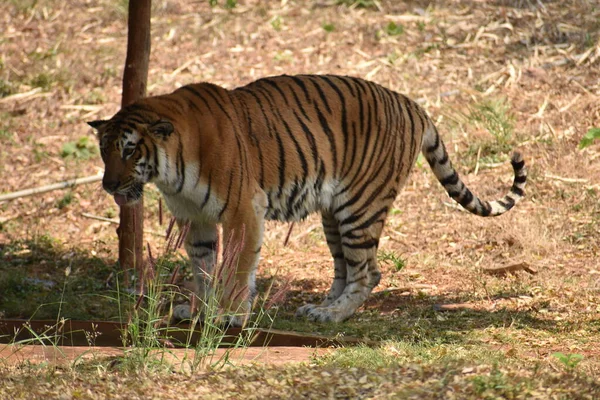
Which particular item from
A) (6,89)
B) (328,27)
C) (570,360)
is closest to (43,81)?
(6,89)

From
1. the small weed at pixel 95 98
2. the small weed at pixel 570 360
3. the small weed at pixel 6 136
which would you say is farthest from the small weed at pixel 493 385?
the small weed at pixel 95 98

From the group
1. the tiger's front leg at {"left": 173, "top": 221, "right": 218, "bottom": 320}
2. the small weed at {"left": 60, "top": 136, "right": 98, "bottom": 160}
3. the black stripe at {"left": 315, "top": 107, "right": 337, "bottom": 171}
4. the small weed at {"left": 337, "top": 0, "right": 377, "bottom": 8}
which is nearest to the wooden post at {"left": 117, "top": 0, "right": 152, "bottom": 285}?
the tiger's front leg at {"left": 173, "top": 221, "right": 218, "bottom": 320}

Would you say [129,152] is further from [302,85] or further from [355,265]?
[355,265]

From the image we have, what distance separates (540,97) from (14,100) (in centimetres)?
622

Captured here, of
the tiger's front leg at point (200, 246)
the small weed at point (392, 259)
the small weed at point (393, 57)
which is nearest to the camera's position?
the tiger's front leg at point (200, 246)

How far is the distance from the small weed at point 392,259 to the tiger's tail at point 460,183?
3.24 feet

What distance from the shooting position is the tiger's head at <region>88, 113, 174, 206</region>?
5656mm

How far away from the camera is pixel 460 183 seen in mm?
6855

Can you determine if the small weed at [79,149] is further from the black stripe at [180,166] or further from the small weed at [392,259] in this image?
the black stripe at [180,166]

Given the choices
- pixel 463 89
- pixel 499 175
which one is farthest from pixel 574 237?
pixel 463 89

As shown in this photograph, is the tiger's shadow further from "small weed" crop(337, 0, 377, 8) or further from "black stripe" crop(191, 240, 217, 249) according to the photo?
"small weed" crop(337, 0, 377, 8)

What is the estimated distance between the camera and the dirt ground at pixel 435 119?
6730mm

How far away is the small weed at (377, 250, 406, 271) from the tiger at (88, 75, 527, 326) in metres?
0.83

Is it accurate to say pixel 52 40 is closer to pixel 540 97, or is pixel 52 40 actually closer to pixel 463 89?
pixel 463 89
